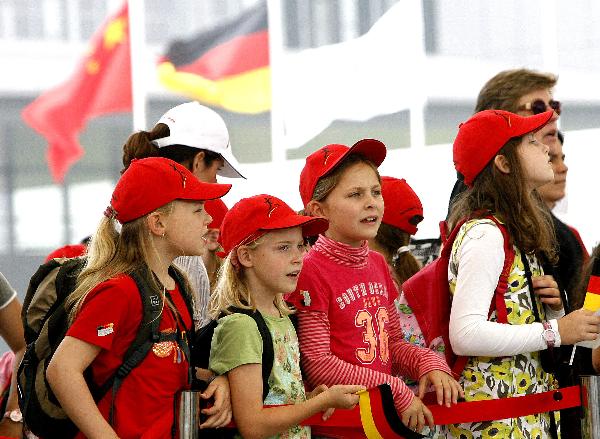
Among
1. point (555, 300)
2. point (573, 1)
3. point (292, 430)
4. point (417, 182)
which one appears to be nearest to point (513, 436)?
point (555, 300)

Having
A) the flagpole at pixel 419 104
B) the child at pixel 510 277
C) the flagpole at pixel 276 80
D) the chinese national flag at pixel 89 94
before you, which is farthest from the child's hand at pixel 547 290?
the chinese national flag at pixel 89 94

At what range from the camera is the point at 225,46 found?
7215mm

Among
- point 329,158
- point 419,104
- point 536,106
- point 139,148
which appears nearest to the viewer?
point 329,158

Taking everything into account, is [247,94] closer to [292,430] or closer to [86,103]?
[86,103]

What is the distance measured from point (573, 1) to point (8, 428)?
4.06 m

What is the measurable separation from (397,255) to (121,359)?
1.73m

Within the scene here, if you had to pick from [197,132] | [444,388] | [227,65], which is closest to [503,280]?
[444,388]

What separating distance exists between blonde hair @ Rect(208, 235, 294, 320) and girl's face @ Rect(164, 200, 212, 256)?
0.11m

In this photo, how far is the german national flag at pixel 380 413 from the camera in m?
3.07

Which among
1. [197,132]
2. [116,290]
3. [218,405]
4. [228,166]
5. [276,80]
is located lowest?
[218,405]

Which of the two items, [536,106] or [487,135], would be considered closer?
[487,135]

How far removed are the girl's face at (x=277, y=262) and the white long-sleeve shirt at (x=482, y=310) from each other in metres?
0.51

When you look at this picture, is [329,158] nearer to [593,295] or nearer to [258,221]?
[258,221]

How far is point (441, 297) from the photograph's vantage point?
3.46 meters
